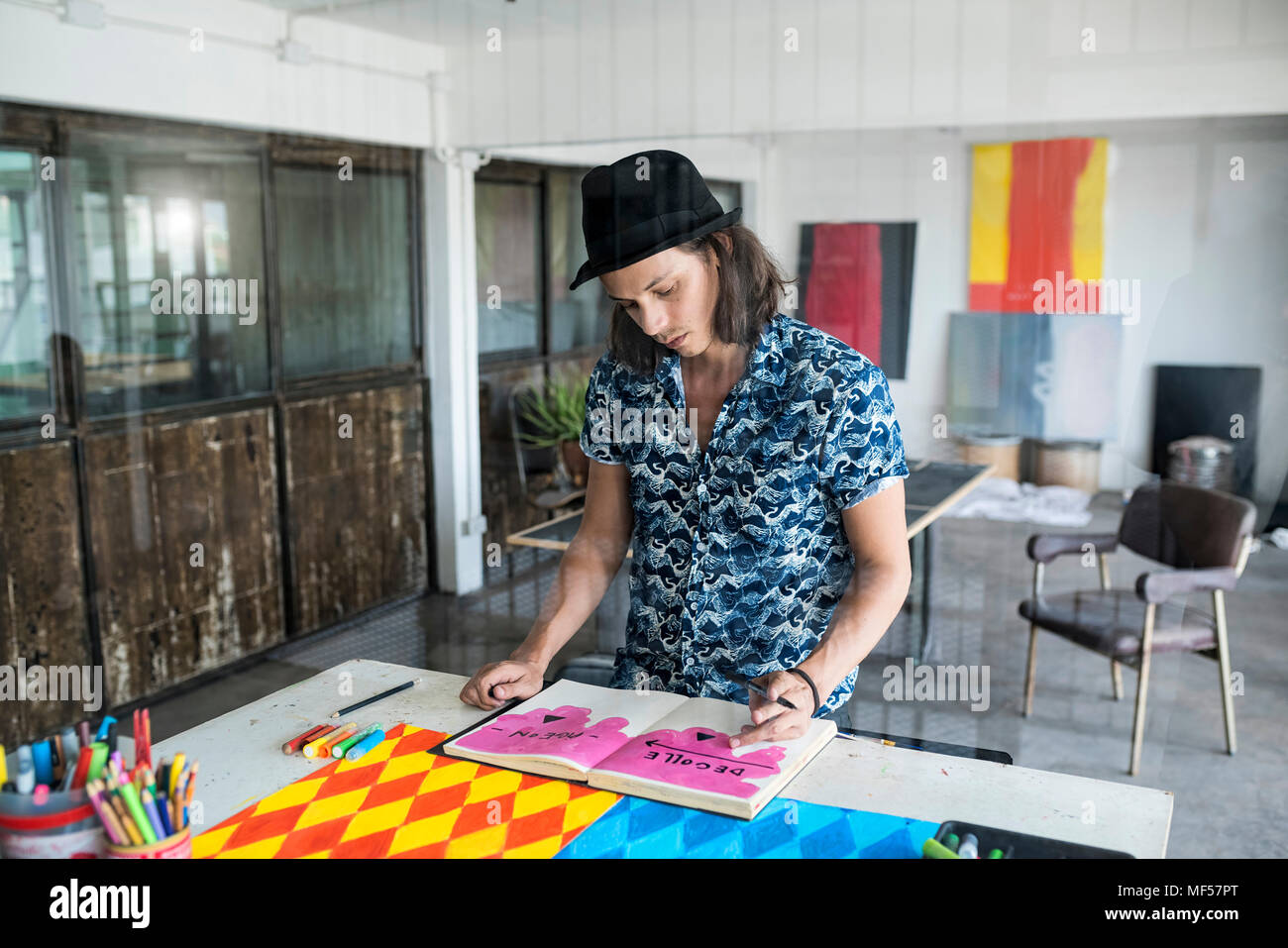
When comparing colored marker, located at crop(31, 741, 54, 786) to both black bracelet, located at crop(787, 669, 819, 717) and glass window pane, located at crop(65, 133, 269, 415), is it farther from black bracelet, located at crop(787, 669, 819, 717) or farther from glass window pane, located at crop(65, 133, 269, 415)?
glass window pane, located at crop(65, 133, 269, 415)

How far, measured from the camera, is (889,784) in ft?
3.76

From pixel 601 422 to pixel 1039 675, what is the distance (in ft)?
6.43

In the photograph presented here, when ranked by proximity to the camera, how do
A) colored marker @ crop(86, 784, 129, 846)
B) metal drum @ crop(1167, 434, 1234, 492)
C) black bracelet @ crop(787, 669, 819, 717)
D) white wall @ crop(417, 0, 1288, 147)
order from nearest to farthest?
colored marker @ crop(86, 784, 129, 846) → black bracelet @ crop(787, 669, 819, 717) → white wall @ crop(417, 0, 1288, 147) → metal drum @ crop(1167, 434, 1234, 492)

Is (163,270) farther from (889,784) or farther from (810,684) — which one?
(889,784)

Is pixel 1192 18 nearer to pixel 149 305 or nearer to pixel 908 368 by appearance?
pixel 908 368

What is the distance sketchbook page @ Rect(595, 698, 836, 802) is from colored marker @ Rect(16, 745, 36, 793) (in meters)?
0.51

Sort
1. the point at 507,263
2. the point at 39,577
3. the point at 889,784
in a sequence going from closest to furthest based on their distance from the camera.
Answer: the point at 889,784, the point at 39,577, the point at 507,263

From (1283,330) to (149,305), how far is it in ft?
9.25

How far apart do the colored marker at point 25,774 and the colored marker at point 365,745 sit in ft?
1.14

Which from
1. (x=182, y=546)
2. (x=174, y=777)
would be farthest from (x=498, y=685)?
(x=182, y=546)

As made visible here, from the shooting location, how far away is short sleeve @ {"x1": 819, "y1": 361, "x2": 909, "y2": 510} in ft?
4.48

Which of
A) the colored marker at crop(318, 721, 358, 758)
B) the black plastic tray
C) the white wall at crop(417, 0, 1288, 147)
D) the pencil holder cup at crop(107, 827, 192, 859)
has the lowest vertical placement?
the black plastic tray

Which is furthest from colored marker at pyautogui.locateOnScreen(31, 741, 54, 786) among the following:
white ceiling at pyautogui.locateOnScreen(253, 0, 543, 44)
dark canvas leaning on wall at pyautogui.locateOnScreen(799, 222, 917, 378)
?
white ceiling at pyautogui.locateOnScreen(253, 0, 543, 44)

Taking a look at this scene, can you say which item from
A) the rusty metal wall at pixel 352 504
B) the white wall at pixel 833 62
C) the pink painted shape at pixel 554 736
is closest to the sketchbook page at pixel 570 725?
the pink painted shape at pixel 554 736
